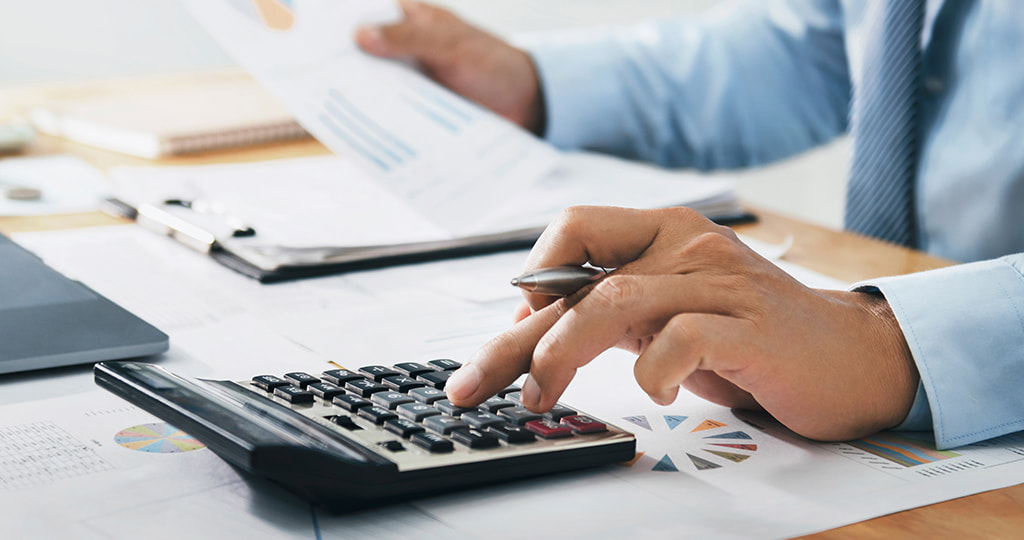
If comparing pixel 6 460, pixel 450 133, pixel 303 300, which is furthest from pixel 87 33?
pixel 6 460

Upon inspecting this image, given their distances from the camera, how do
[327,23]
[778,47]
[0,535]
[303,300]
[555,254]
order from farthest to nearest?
1. [778,47]
2. [327,23]
3. [303,300]
4. [555,254]
5. [0,535]

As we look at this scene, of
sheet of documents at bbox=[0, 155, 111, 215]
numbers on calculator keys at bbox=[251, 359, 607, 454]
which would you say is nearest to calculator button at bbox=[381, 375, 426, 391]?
numbers on calculator keys at bbox=[251, 359, 607, 454]

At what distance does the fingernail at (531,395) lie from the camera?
1.57ft

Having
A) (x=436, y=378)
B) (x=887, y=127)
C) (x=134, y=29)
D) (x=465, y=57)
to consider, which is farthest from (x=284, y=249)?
(x=134, y=29)

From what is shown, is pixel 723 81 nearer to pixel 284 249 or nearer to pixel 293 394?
pixel 284 249

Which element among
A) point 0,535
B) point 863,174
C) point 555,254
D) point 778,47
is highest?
point 778,47

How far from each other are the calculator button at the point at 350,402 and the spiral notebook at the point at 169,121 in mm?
763

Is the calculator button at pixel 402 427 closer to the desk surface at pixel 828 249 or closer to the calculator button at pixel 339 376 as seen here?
the calculator button at pixel 339 376

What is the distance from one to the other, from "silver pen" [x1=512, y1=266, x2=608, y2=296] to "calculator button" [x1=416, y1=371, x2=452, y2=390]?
0.06m

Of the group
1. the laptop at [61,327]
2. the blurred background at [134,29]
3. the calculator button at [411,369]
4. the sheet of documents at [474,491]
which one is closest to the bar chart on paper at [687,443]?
the sheet of documents at [474,491]

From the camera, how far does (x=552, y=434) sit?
0.45 meters

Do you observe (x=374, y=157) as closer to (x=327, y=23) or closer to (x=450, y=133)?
(x=450, y=133)

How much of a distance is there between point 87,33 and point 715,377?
1.92 m

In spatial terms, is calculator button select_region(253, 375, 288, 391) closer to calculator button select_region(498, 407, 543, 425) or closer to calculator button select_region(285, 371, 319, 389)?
calculator button select_region(285, 371, 319, 389)
